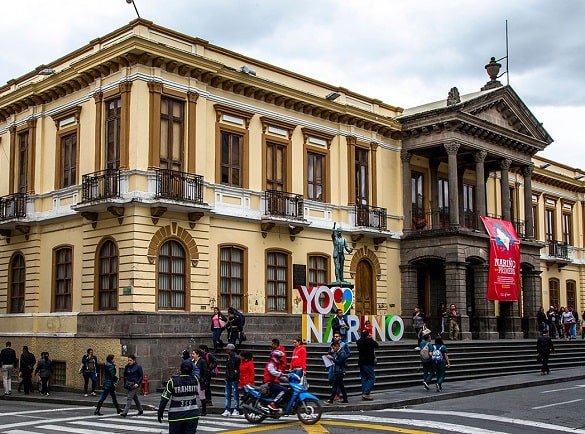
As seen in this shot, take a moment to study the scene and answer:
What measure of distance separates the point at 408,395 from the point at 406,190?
53.3 ft

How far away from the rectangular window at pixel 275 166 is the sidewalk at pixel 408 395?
1003 cm

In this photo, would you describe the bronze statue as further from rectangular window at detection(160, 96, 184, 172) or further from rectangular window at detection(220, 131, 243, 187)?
rectangular window at detection(160, 96, 184, 172)

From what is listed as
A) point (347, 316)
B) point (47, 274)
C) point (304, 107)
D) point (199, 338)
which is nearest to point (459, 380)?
point (347, 316)

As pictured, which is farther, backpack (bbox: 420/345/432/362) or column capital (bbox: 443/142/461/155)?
column capital (bbox: 443/142/461/155)

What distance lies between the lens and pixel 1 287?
31.6 metres

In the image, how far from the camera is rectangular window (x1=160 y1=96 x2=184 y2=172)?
26672 mm

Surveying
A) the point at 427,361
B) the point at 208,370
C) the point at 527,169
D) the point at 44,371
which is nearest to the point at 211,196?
the point at 44,371

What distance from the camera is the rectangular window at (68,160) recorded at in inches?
1136

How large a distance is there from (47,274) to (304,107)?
12.1 metres

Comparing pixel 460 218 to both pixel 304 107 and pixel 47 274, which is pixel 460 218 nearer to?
pixel 304 107

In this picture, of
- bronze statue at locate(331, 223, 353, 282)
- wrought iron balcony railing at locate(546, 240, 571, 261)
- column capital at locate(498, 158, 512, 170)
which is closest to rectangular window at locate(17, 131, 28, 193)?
bronze statue at locate(331, 223, 353, 282)

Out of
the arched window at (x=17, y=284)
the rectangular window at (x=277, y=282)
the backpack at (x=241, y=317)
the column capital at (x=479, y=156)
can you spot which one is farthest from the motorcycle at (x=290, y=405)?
the column capital at (x=479, y=156)

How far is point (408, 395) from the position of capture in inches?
845

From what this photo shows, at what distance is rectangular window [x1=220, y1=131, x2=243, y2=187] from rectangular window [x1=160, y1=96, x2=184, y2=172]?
2.07 m
